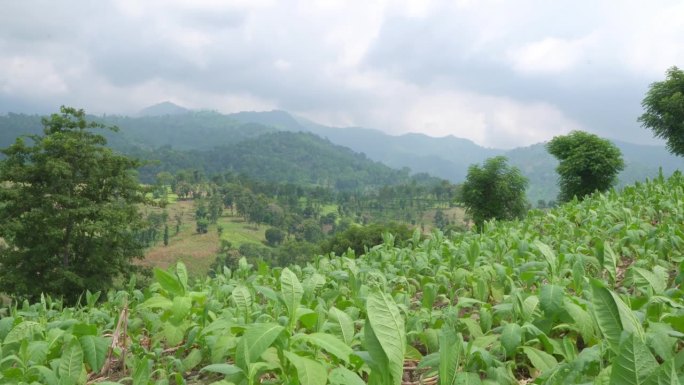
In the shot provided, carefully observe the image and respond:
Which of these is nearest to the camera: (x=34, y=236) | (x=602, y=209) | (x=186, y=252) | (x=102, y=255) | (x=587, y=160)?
(x=602, y=209)

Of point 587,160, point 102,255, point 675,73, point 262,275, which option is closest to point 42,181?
point 102,255

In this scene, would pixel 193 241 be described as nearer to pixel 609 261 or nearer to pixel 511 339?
pixel 609 261

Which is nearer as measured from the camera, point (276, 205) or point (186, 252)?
point (186, 252)

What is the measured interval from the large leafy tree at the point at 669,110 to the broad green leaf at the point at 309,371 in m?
47.7

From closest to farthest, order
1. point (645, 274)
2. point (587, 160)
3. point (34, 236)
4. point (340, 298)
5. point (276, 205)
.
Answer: point (645, 274) → point (340, 298) → point (34, 236) → point (587, 160) → point (276, 205)

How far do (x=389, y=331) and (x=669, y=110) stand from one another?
4892 centimetres

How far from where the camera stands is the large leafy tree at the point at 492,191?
181 feet

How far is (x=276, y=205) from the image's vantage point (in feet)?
577

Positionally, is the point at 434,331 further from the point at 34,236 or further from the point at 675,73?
the point at 675,73

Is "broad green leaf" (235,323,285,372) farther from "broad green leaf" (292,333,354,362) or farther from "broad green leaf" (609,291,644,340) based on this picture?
"broad green leaf" (609,291,644,340)

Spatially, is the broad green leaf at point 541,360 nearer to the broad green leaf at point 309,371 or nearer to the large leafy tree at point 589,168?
the broad green leaf at point 309,371

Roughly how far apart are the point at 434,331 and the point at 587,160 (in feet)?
144

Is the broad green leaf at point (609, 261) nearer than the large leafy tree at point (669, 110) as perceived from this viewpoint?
Yes

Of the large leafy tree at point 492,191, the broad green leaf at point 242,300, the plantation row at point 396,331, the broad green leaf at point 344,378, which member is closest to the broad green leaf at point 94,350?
the plantation row at point 396,331
